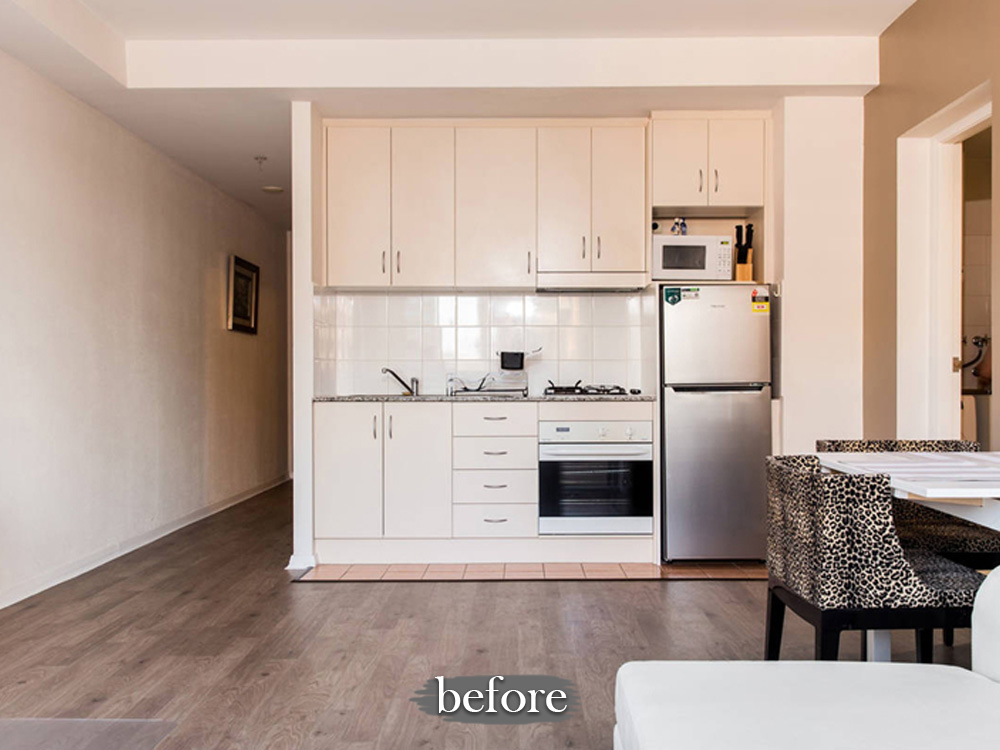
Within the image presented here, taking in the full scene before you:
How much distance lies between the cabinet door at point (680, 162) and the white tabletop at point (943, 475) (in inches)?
81.8

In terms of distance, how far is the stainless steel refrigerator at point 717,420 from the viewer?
379 cm

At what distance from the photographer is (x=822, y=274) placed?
12.4ft

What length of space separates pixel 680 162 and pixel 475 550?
2.39 m

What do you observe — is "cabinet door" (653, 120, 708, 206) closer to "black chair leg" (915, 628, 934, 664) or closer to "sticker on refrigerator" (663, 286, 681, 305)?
"sticker on refrigerator" (663, 286, 681, 305)

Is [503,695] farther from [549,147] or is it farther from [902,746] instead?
[549,147]

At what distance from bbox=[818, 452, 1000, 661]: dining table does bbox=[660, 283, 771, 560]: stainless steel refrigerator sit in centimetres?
Result: 150

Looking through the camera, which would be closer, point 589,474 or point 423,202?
point 589,474

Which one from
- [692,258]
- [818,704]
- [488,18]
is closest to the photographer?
[818,704]

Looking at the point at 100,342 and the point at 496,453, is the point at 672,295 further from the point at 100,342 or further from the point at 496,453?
the point at 100,342

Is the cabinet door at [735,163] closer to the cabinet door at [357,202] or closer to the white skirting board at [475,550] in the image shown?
the cabinet door at [357,202]

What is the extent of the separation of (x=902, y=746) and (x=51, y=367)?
369 cm

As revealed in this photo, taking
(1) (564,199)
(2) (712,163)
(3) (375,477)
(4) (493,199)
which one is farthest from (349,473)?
(2) (712,163)

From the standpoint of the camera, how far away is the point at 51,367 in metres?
3.46

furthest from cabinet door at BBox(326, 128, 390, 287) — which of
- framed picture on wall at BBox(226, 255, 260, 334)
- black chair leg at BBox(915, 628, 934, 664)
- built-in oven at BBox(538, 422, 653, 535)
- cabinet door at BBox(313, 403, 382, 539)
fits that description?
black chair leg at BBox(915, 628, 934, 664)
